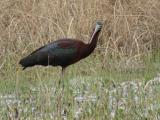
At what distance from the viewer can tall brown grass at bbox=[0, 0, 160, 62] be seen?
661cm

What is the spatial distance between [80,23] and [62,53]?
1.36 meters

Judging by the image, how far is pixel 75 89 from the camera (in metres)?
5.03

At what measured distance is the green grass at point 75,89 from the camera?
3910 millimetres

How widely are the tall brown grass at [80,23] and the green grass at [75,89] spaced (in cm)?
Result: 27

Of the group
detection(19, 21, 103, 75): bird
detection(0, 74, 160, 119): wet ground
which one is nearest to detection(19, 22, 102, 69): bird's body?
detection(19, 21, 103, 75): bird

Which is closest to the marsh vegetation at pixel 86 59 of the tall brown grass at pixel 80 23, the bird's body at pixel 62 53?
the tall brown grass at pixel 80 23

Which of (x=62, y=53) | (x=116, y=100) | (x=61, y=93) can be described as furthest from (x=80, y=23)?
(x=116, y=100)

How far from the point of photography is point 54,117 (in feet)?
12.8

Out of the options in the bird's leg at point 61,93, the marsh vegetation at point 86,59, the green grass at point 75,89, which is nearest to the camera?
the green grass at point 75,89

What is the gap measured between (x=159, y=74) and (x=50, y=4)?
5.49 ft

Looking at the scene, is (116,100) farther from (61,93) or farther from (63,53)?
(63,53)

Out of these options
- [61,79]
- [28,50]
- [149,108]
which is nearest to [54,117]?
[149,108]

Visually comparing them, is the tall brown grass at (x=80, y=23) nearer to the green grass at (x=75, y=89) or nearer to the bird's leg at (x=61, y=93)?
the green grass at (x=75, y=89)

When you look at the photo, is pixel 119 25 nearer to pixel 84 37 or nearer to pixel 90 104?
pixel 84 37
